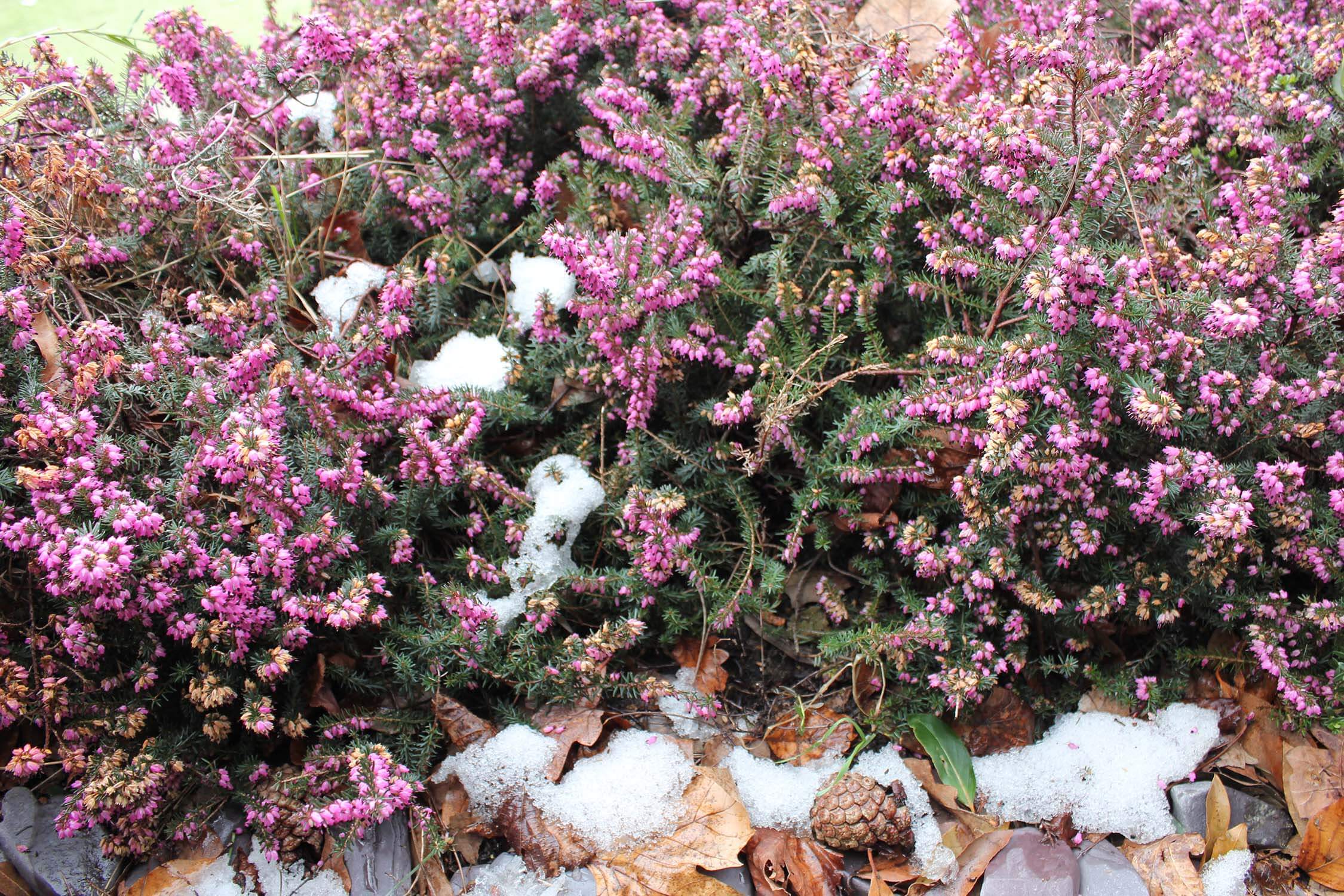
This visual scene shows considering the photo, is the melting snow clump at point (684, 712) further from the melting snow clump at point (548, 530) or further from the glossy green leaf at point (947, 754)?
the glossy green leaf at point (947, 754)

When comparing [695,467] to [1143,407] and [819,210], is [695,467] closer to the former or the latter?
[819,210]

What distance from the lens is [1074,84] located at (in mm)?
2184

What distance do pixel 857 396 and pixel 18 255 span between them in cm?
228

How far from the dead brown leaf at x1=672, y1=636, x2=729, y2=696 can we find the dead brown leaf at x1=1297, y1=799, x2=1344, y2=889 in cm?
147

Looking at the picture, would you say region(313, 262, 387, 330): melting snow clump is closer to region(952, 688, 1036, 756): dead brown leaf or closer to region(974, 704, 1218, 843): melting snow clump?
region(952, 688, 1036, 756): dead brown leaf

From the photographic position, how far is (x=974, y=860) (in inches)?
87.0

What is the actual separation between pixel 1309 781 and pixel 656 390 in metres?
1.99

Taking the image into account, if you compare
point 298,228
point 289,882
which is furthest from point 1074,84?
point 289,882

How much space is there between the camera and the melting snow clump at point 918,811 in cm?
221

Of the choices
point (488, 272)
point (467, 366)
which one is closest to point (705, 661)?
point (467, 366)

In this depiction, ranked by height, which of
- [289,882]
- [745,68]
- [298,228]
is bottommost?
[289,882]

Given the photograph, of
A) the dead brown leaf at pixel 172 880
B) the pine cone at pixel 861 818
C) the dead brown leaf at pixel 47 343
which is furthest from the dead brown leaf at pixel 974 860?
the dead brown leaf at pixel 47 343

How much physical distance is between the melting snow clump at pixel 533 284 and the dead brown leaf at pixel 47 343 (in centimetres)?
126

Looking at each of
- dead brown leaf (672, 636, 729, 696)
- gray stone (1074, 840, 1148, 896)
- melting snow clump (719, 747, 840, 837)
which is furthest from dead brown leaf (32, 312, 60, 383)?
gray stone (1074, 840, 1148, 896)
